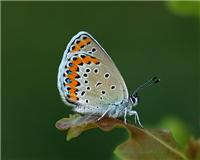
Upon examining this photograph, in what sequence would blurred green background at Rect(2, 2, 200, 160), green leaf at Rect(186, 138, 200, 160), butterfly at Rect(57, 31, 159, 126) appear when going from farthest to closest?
blurred green background at Rect(2, 2, 200, 160), butterfly at Rect(57, 31, 159, 126), green leaf at Rect(186, 138, 200, 160)

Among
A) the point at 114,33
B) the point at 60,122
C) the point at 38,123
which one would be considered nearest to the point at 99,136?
the point at 38,123

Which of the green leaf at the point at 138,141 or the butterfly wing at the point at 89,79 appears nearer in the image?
the green leaf at the point at 138,141

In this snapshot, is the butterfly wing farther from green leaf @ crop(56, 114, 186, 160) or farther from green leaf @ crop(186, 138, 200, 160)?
green leaf @ crop(186, 138, 200, 160)

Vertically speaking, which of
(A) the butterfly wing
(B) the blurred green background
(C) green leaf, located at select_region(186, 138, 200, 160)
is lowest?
(B) the blurred green background

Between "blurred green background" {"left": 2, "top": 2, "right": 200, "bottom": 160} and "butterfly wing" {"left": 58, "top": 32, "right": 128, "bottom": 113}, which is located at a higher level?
"butterfly wing" {"left": 58, "top": 32, "right": 128, "bottom": 113}

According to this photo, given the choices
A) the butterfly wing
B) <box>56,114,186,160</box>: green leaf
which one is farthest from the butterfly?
<box>56,114,186,160</box>: green leaf

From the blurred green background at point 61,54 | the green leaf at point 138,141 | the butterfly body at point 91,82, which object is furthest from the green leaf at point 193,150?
the blurred green background at point 61,54

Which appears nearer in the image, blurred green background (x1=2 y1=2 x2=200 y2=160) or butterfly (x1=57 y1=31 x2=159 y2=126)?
butterfly (x1=57 y1=31 x2=159 y2=126)

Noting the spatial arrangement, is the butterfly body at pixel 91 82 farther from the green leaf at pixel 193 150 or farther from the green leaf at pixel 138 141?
the green leaf at pixel 193 150

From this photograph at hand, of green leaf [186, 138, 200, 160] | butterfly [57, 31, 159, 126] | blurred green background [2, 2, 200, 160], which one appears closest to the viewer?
green leaf [186, 138, 200, 160]
